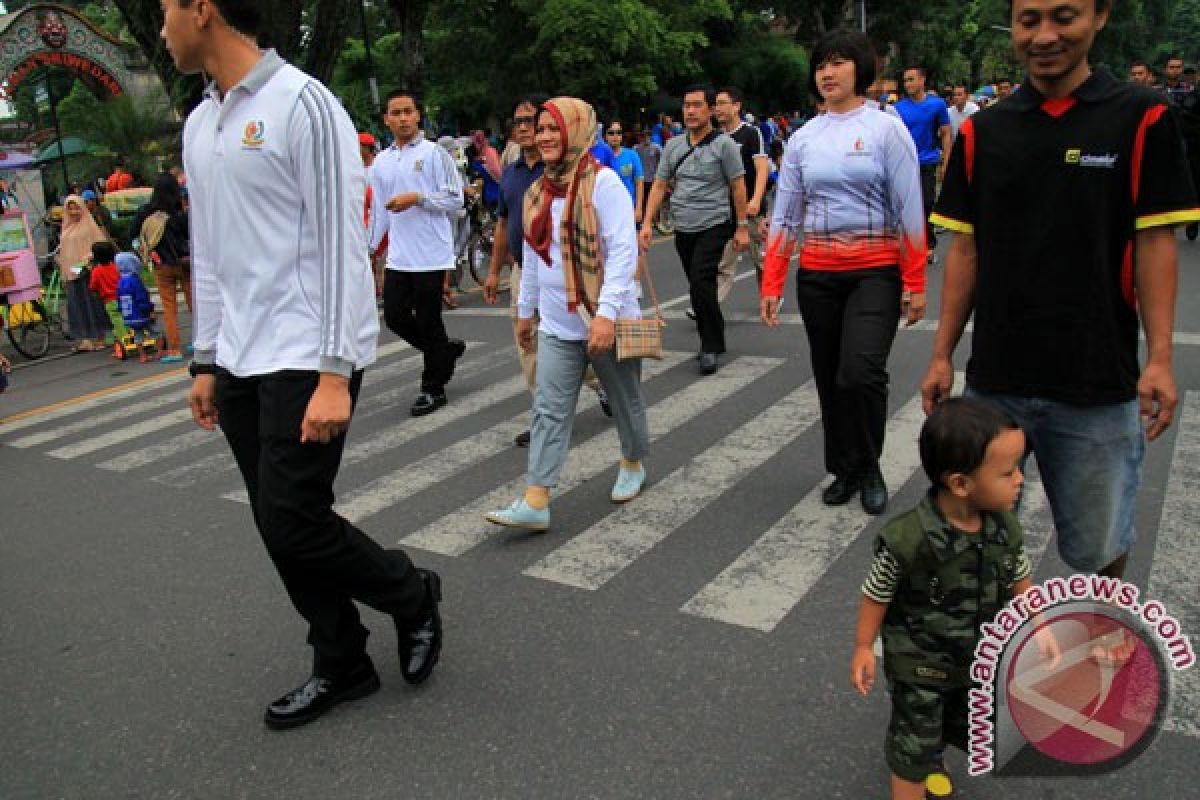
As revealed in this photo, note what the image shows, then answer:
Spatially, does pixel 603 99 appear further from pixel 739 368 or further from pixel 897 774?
pixel 897 774

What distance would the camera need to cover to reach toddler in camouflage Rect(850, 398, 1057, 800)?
221 centimetres

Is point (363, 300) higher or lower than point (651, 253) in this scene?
higher

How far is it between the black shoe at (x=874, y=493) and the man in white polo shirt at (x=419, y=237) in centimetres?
327

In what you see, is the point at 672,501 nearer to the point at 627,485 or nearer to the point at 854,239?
the point at 627,485

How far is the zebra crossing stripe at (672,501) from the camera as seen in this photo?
13.8 ft

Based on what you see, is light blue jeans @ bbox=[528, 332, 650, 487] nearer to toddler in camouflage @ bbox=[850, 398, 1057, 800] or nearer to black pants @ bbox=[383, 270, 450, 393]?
toddler in camouflage @ bbox=[850, 398, 1057, 800]

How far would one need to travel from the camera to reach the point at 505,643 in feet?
11.8

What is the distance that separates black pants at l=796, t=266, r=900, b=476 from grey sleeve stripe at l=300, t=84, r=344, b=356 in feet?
8.05

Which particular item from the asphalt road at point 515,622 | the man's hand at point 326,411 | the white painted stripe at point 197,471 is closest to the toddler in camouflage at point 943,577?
the asphalt road at point 515,622

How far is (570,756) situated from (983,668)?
1193mm

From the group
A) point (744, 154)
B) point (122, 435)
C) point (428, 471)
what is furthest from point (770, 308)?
point (122, 435)

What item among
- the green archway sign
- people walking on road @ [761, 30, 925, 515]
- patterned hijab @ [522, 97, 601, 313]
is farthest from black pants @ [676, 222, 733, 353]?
the green archway sign

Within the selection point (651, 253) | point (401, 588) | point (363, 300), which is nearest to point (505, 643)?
point (401, 588)

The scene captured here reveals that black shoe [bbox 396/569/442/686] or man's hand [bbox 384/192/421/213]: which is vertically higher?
man's hand [bbox 384/192/421/213]
